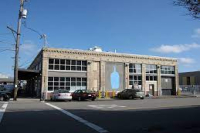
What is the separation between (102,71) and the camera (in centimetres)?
4144

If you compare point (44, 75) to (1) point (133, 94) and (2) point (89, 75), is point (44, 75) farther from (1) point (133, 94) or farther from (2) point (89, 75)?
(1) point (133, 94)

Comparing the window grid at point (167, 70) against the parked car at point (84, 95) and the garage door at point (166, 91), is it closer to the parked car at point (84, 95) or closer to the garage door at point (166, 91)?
the garage door at point (166, 91)

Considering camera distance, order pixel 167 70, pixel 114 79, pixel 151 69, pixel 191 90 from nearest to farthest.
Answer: pixel 114 79 < pixel 151 69 < pixel 167 70 < pixel 191 90

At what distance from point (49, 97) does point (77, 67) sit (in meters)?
5.97

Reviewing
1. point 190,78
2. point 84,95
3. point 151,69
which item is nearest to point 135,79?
point 151,69

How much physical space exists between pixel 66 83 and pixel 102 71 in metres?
5.90

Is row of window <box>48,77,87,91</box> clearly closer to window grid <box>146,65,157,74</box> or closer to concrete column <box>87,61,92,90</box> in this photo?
concrete column <box>87,61,92,90</box>

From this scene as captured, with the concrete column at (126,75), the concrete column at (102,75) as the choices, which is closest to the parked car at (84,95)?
the concrete column at (102,75)

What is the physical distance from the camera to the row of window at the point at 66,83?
3759cm

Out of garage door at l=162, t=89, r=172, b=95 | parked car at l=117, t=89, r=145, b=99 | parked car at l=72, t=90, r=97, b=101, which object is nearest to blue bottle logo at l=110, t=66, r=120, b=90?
parked car at l=117, t=89, r=145, b=99

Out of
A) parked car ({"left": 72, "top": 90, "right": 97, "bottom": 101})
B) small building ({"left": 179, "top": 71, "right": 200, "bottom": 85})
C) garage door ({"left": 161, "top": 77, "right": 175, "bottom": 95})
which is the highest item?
small building ({"left": 179, "top": 71, "right": 200, "bottom": 85})

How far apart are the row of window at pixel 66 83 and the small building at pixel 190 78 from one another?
52.2 metres

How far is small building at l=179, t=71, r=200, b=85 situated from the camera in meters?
82.9

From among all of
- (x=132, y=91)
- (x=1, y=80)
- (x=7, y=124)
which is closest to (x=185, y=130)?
(x=7, y=124)
